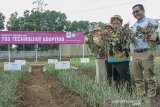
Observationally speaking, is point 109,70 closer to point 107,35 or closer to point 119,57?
point 119,57

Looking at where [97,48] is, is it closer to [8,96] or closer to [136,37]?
[136,37]

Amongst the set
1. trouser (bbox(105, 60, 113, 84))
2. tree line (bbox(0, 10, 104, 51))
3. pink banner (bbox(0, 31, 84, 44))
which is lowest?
trouser (bbox(105, 60, 113, 84))

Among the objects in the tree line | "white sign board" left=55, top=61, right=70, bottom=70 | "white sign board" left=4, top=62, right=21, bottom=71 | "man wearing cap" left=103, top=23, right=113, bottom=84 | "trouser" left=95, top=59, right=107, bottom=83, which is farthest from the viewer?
the tree line

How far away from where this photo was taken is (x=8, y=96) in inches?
239

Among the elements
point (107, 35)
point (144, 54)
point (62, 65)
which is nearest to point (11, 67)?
point (62, 65)

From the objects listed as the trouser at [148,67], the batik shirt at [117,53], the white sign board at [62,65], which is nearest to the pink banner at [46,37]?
the white sign board at [62,65]

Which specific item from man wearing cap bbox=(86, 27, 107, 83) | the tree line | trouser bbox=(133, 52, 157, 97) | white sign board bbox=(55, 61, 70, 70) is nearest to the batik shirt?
man wearing cap bbox=(86, 27, 107, 83)

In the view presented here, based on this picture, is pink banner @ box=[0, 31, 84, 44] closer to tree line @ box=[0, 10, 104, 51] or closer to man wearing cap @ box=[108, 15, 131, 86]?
man wearing cap @ box=[108, 15, 131, 86]

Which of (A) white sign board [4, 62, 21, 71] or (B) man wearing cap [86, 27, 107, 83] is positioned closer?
(B) man wearing cap [86, 27, 107, 83]

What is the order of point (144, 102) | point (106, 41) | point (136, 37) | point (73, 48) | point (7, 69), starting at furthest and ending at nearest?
point (73, 48)
point (7, 69)
point (106, 41)
point (136, 37)
point (144, 102)

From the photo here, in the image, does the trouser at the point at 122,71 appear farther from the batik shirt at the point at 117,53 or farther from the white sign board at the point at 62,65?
the white sign board at the point at 62,65

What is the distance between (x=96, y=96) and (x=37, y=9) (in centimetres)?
6031

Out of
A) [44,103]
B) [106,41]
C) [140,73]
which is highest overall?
[106,41]

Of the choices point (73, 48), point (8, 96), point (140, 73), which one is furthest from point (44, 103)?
point (73, 48)
